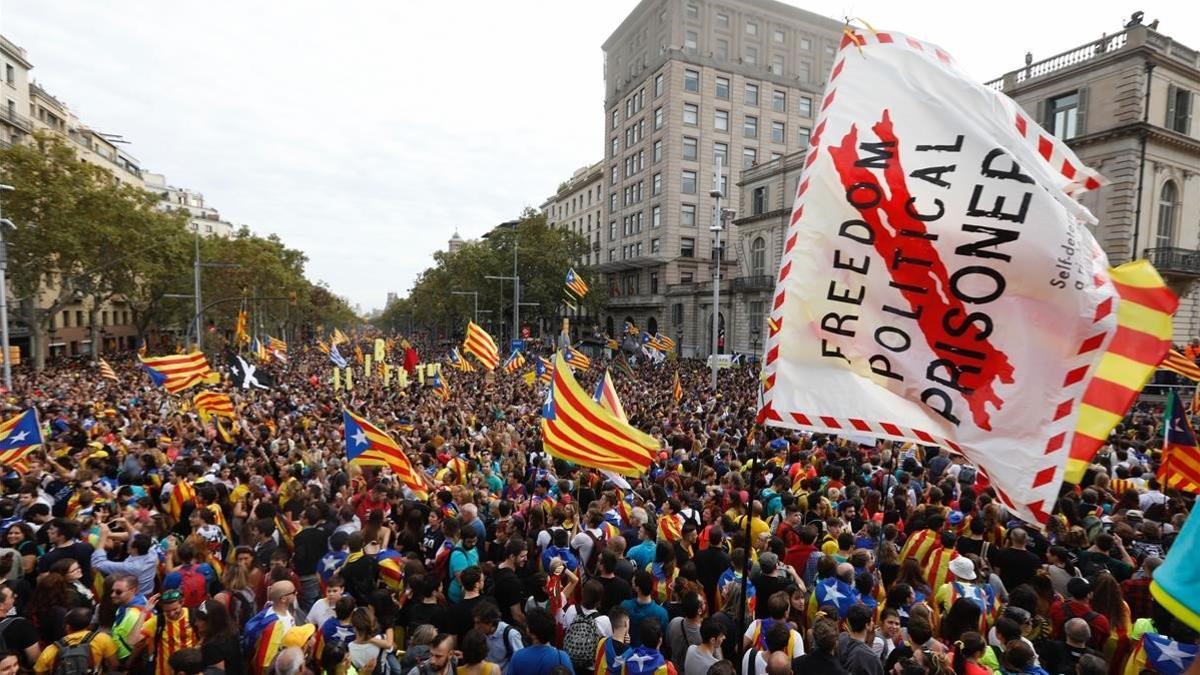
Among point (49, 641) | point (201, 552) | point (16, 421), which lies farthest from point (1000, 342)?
point (16, 421)

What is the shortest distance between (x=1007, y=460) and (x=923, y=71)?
6.84 ft

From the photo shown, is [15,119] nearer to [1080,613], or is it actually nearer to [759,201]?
[759,201]

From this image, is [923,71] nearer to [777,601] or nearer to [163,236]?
[777,601]

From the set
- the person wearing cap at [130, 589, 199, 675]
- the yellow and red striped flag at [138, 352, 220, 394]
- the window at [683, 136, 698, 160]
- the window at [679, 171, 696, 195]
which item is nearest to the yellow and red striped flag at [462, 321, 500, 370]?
the yellow and red striped flag at [138, 352, 220, 394]

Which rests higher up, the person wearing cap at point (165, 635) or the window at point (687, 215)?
the window at point (687, 215)

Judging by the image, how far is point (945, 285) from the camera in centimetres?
327

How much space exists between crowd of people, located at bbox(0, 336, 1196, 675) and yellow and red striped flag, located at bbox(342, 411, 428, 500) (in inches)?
15.3

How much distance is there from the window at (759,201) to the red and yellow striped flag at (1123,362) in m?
47.6

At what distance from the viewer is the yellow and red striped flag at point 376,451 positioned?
8.81 metres

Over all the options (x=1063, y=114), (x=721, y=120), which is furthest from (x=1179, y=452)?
(x=721, y=120)

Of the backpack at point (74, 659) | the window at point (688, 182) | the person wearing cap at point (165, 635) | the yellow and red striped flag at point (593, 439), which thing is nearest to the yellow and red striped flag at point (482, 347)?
the yellow and red striped flag at point (593, 439)

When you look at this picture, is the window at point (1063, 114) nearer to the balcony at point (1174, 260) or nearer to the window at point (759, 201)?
the balcony at point (1174, 260)

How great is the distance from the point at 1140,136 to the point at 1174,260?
21.8 ft

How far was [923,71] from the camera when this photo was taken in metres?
3.39
